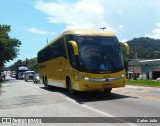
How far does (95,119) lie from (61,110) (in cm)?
305

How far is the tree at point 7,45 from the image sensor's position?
251ft

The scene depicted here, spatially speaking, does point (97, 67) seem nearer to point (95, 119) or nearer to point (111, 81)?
point (111, 81)

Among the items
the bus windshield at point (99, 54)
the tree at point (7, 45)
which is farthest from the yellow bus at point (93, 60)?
the tree at point (7, 45)

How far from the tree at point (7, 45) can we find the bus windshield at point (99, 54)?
59.7 metres

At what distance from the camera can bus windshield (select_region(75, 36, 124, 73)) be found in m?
17.2

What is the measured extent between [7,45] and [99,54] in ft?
213

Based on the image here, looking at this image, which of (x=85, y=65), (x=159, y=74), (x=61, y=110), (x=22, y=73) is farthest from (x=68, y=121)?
(x=159, y=74)

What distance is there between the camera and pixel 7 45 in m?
79.9

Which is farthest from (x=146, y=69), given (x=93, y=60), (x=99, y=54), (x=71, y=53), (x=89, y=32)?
(x=93, y=60)

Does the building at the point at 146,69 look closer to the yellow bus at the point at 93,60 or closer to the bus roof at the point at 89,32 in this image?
the bus roof at the point at 89,32

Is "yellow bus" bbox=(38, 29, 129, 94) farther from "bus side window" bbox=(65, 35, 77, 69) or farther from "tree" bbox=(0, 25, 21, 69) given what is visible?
"tree" bbox=(0, 25, 21, 69)

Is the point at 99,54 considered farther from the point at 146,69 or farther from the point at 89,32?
the point at 146,69

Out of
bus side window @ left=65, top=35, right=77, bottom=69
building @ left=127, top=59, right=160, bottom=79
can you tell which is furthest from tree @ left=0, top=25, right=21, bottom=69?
bus side window @ left=65, top=35, right=77, bottom=69

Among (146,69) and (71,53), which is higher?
(146,69)
